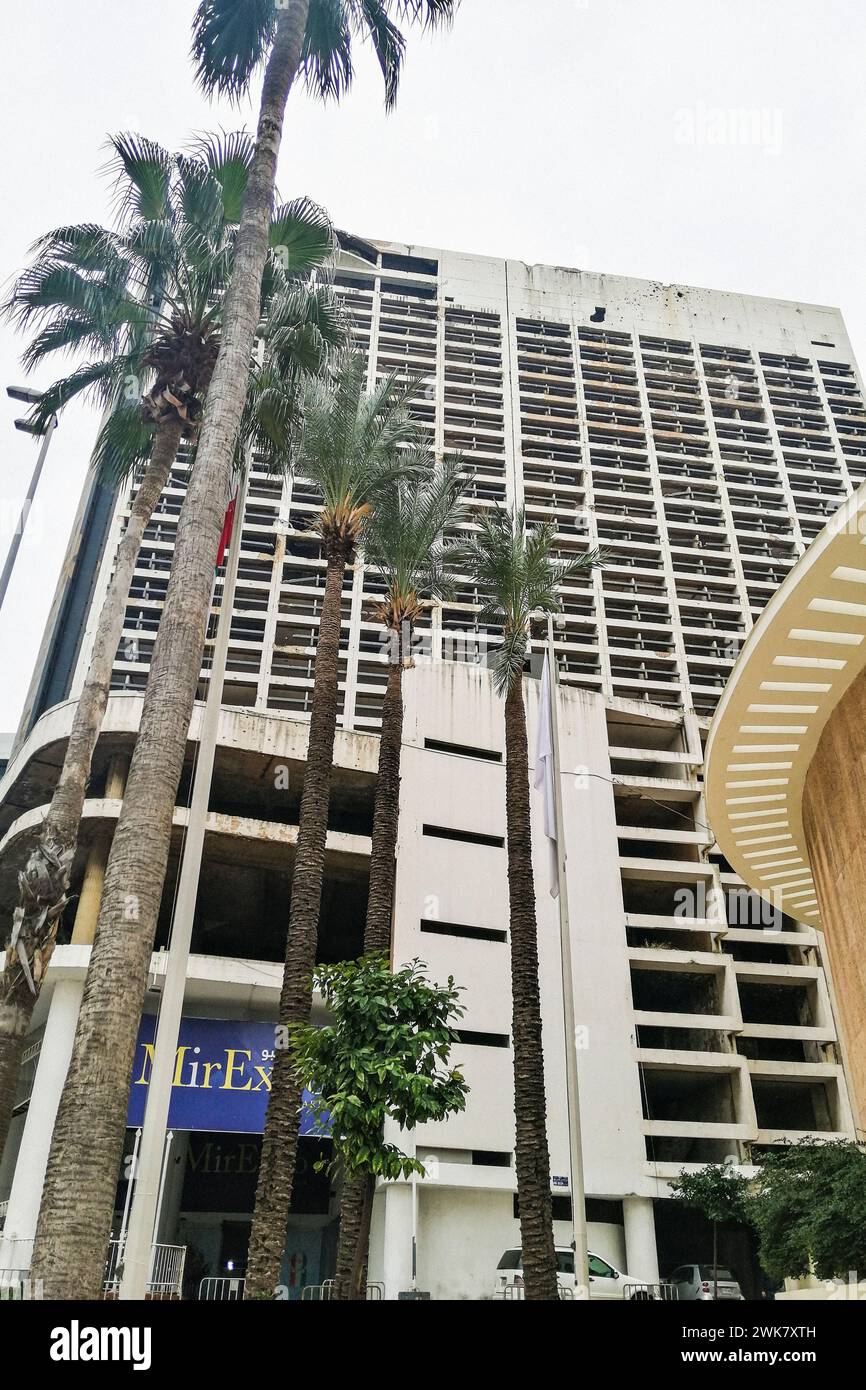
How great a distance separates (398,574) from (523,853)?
23.0ft

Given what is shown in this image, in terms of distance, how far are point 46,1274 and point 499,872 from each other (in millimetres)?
27313

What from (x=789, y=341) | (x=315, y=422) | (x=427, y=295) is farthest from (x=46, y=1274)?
(x=789, y=341)

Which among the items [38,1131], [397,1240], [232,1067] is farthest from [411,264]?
[397,1240]

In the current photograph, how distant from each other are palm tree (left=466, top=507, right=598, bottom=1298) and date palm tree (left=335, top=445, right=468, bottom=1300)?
1.07 meters

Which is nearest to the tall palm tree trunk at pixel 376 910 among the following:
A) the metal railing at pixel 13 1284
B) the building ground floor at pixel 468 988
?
the metal railing at pixel 13 1284

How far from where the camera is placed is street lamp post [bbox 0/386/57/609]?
19.3 m

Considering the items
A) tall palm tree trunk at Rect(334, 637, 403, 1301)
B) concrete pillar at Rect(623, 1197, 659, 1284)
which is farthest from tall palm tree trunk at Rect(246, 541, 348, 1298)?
concrete pillar at Rect(623, 1197, 659, 1284)

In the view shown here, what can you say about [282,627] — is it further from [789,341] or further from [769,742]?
[789,341]

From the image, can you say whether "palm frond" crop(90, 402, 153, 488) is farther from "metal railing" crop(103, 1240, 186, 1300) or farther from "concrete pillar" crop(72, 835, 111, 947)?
"metal railing" crop(103, 1240, 186, 1300)

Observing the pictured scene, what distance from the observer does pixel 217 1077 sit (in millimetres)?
28156

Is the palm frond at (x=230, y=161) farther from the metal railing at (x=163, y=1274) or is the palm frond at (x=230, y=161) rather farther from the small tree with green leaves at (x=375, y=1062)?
the metal railing at (x=163, y=1274)
